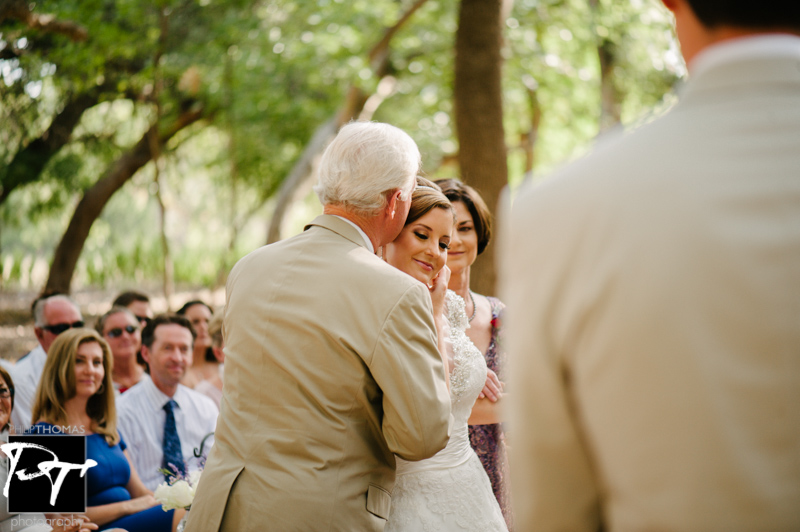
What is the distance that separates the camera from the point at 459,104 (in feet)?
22.6

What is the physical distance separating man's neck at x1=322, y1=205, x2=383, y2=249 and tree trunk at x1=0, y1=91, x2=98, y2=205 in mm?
11995

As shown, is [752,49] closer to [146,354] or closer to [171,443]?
[171,443]

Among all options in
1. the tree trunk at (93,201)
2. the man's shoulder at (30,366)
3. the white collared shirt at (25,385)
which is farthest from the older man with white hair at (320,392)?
the tree trunk at (93,201)

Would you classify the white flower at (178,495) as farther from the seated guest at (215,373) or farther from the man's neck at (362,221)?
the seated guest at (215,373)

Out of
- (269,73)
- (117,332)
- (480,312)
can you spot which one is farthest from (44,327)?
(269,73)

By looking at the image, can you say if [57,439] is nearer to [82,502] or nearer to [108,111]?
[82,502]

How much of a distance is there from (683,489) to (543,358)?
9.3 inches

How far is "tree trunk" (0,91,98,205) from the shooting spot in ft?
41.4

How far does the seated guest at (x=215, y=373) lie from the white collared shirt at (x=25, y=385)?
49.7 inches

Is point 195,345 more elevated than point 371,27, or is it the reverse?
Result: point 371,27

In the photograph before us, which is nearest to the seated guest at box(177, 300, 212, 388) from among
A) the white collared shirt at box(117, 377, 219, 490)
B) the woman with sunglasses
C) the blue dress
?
the white collared shirt at box(117, 377, 219, 490)

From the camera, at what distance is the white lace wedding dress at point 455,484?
2.58 m

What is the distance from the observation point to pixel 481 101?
678 cm

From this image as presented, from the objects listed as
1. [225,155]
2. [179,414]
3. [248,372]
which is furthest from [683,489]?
[225,155]
